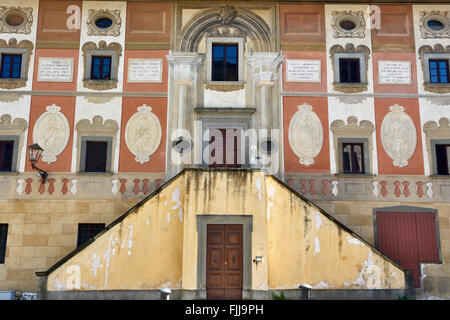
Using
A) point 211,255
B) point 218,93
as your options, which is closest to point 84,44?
point 218,93

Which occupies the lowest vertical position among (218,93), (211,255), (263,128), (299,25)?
(211,255)

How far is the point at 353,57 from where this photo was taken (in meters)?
18.6

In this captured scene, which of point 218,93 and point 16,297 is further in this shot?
point 218,93

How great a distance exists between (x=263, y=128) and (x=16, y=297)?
10.4 metres

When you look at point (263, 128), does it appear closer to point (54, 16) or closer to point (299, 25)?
point (299, 25)

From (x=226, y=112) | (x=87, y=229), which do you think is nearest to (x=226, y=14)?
(x=226, y=112)

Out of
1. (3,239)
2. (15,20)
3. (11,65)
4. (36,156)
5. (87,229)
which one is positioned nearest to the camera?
(36,156)

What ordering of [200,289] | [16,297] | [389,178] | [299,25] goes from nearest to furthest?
[200,289], [16,297], [389,178], [299,25]

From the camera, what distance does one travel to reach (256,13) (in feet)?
62.2

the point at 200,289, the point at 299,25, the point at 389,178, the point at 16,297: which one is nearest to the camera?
the point at 200,289

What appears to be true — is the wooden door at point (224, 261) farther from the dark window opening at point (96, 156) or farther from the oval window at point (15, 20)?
the oval window at point (15, 20)

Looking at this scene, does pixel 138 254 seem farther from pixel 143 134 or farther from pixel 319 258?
pixel 319 258

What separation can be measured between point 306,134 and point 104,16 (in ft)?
29.9

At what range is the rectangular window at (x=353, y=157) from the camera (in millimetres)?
17891
